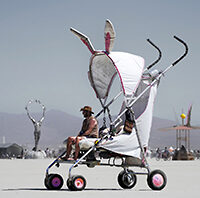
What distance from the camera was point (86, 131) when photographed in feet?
43.5

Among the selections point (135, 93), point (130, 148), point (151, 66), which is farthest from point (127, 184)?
point (151, 66)

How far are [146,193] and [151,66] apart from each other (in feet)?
13.1

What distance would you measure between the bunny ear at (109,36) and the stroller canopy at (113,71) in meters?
0.16

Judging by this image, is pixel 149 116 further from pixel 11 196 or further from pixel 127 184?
pixel 11 196

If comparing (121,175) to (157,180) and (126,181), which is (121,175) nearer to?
(126,181)

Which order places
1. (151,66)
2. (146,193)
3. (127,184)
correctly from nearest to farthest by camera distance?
(146,193)
(127,184)
(151,66)

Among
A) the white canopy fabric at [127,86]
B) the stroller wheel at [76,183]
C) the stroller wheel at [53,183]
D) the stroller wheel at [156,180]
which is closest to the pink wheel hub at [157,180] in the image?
the stroller wheel at [156,180]

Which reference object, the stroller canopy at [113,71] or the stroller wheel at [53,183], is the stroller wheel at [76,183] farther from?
the stroller canopy at [113,71]

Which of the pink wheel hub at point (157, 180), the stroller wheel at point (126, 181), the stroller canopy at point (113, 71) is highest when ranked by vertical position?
the stroller canopy at point (113, 71)

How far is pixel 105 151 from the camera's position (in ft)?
43.3

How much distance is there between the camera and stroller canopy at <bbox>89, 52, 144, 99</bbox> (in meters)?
13.1

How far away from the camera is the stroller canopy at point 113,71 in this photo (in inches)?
515

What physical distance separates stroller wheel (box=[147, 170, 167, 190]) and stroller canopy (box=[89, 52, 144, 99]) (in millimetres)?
1832

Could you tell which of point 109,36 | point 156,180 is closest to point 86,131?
point 156,180
